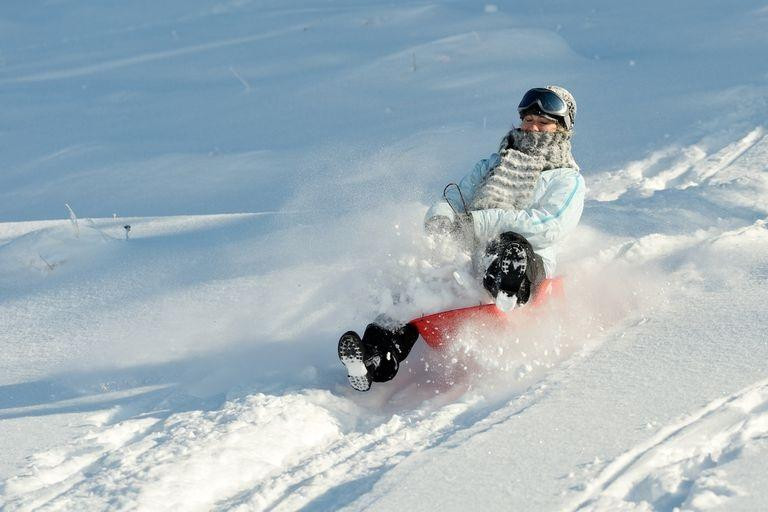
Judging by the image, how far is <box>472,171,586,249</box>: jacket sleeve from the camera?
372cm

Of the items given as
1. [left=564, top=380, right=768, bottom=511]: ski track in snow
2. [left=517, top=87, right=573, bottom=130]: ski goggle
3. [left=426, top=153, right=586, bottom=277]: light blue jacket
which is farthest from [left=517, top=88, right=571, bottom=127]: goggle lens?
[left=564, top=380, right=768, bottom=511]: ski track in snow

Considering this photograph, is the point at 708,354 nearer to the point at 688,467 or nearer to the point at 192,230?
the point at 688,467

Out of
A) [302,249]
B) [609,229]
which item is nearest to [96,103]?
[302,249]

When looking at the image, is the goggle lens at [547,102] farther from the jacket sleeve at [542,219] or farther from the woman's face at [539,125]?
the jacket sleeve at [542,219]

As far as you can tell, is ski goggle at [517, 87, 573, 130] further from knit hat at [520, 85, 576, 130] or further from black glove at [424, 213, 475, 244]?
black glove at [424, 213, 475, 244]

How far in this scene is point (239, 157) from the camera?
6.98 m

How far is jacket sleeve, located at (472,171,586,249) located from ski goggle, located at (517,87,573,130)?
328mm

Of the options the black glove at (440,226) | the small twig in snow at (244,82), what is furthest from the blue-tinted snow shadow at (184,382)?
the small twig in snow at (244,82)

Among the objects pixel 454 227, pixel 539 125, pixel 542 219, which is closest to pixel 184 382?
pixel 454 227

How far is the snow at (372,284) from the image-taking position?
8.79 ft

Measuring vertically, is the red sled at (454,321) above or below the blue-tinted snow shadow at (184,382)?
below

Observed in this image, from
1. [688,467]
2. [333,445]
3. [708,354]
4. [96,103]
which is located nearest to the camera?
[688,467]

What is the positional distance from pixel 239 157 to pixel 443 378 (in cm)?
380

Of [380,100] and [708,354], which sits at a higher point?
[380,100]
